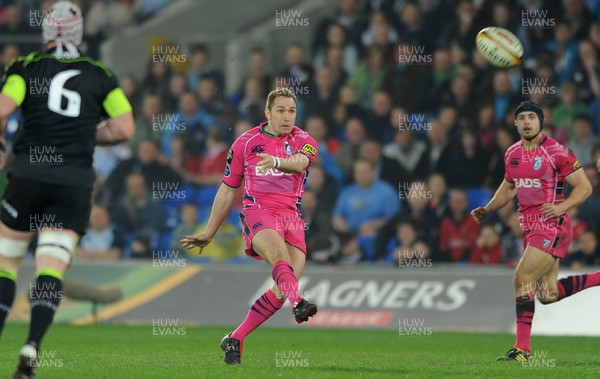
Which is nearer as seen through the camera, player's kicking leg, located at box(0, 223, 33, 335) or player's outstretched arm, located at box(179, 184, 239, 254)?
player's kicking leg, located at box(0, 223, 33, 335)

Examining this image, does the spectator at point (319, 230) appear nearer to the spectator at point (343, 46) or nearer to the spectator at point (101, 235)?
the spectator at point (343, 46)

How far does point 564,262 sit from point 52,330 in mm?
7229

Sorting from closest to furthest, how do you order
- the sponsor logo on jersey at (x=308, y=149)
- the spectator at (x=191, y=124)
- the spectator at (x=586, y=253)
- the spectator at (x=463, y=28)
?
1. the sponsor logo on jersey at (x=308, y=149)
2. the spectator at (x=586, y=253)
3. the spectator at (x=463, y=28)
4. the spectator at (x=191, y=124)

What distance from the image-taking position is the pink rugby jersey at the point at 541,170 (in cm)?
1230

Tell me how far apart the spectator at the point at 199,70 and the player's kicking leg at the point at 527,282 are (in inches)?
425

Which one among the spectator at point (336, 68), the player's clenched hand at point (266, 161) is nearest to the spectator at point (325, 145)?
the spectator at point (336, 68)

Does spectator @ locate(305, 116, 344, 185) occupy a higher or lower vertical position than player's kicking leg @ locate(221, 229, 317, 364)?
higher

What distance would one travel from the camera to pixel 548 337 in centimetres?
1598

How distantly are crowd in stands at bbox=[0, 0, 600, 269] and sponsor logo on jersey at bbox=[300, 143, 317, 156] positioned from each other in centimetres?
755

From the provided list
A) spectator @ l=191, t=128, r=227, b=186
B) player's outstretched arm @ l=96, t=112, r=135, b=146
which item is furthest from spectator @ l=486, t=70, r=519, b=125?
player's outstretched arm @ l=96, t=112, r=135, b=146

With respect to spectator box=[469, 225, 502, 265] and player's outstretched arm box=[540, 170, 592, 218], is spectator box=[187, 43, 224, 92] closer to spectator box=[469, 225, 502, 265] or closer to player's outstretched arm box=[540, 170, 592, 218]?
spectator box=[469, 225, 502, 265]

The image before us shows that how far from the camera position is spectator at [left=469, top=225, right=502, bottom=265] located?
59.2 ft

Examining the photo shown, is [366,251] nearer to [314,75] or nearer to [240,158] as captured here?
[314,75]

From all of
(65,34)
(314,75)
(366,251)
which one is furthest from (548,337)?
(65,34)
